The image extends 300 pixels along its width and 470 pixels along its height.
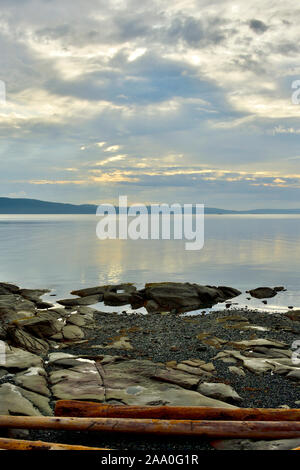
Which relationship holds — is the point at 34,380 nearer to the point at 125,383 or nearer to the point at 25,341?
the point at 125,383

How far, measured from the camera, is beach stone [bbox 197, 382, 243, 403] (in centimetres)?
892

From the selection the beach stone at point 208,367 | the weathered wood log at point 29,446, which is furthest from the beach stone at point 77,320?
the weathered wood log at point 29,446

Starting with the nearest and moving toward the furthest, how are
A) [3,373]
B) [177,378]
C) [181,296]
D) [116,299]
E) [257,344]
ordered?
[177,378] → [3,373] → [257,344] → [181,296] → [116,299]

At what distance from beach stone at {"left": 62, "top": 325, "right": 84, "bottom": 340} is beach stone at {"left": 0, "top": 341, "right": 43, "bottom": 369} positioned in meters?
3.75

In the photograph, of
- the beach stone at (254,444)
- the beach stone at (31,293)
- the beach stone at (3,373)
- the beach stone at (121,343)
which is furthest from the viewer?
the beach stone at (31,293)

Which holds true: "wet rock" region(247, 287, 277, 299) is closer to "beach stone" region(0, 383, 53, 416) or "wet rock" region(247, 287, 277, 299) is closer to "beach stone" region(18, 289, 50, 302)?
"beach stone" region(18, 289, 50, 302)

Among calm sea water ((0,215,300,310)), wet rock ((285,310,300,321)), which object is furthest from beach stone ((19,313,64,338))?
calm sea water ((0,215,300,310))

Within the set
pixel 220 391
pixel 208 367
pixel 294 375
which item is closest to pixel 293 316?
pixel 294 375

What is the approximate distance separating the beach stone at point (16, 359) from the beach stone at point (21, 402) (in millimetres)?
1773

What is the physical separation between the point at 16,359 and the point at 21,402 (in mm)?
3429

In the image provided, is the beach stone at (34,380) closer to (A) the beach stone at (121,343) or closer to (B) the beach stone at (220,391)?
(B) the beach stone at (220,391)

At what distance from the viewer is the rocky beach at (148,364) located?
8.17 metres

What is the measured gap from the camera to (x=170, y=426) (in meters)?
6.49
